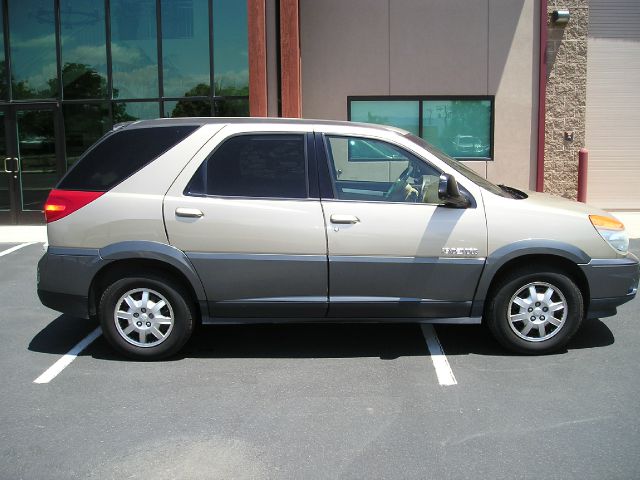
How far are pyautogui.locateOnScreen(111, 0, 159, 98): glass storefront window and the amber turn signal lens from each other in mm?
10256

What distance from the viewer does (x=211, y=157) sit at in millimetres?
5605

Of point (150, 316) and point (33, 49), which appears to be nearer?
point (150, 316)

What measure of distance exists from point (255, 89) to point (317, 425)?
9.26 metres

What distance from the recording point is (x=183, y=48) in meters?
14.0

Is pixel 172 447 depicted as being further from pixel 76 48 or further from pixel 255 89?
pixel 76 48

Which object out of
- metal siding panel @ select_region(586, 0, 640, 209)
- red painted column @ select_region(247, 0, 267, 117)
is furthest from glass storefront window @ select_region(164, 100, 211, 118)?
metal siding panel @ select_region(586, 0, 640, 209)

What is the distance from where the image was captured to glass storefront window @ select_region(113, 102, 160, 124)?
1409 cm

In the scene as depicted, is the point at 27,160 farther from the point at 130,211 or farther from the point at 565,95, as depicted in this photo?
the point at 565,95

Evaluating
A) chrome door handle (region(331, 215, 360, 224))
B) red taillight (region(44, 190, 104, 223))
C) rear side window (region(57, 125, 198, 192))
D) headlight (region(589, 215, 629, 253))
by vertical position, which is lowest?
headlight (region(589, 215, 629, 253))

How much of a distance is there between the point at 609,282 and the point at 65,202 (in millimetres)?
4202

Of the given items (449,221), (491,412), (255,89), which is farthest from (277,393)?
(255,89)

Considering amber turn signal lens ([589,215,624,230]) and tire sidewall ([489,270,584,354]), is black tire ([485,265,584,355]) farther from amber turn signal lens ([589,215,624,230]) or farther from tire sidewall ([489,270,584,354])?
amber turn signal lens ([589,215,624,230])

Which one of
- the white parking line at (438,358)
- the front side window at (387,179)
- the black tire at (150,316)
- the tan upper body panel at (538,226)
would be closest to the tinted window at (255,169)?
the front side window at (387,179)

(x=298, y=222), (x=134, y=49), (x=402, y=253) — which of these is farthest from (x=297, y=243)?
(x=134, y=49)
